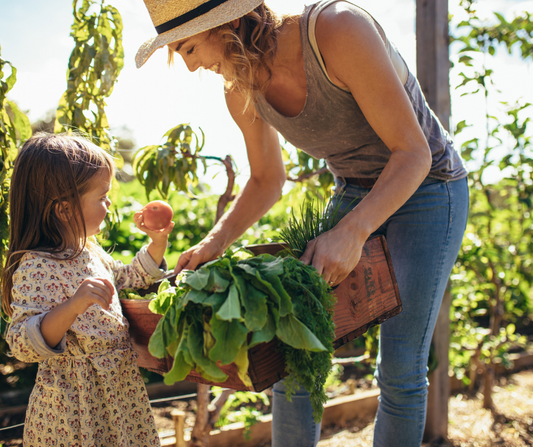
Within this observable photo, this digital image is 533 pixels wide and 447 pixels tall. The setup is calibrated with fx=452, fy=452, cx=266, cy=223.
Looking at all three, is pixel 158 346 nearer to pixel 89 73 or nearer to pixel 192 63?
pixel 192 63

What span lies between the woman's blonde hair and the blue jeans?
0.52m

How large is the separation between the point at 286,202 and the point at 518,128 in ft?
5.15

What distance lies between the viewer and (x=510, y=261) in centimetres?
316

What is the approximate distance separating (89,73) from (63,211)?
2.29ft

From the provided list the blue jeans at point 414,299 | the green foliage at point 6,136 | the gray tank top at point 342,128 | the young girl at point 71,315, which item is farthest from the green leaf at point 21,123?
the blue jeans at point 414,299

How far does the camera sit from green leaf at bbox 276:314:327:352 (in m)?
0.93

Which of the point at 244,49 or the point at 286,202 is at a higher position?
the point at 244,49

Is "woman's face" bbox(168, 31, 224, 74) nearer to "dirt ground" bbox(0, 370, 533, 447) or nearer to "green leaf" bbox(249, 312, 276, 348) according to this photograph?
"green leaf" bbox(249, 312, 276, 348)

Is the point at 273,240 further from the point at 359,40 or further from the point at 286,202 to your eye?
the point at 286,202

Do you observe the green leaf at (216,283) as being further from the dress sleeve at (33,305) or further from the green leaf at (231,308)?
the dress sleeve at (33,305)

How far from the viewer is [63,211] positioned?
4.61 feet

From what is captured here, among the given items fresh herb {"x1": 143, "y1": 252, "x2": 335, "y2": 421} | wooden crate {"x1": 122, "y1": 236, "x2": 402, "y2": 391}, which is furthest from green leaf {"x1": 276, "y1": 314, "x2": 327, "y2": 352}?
wooden crate {"x1": 122, "y1": 236, "x2": 402, "y2": 391}

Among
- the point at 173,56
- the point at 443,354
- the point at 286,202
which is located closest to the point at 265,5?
the point at 173,56

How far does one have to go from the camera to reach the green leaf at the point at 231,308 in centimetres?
88
